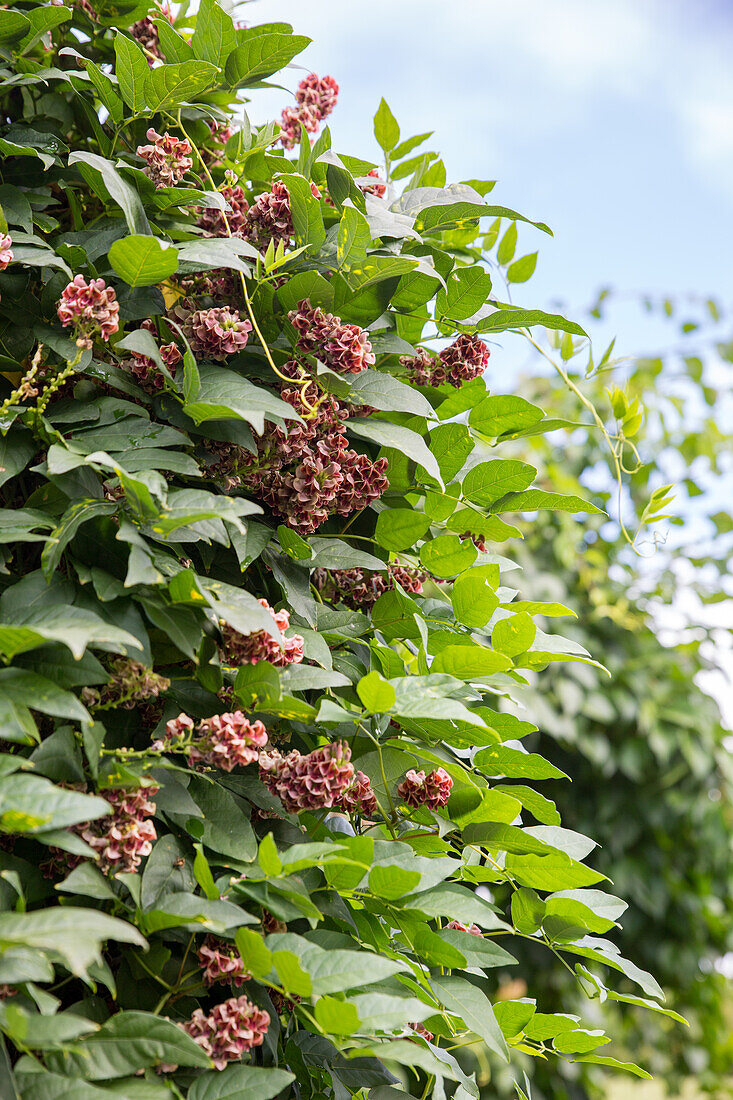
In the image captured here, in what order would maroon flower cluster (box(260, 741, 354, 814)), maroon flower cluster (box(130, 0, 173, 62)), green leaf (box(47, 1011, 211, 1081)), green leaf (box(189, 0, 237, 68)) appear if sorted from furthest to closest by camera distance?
maroon flower cluster (box(130, 0, 173, 62))
green leaf (box(189, 0, 237, 68))
maroon flower cluster (box(260, 741, 354, 814))
green leaf (box(47, 1011, 211, 1081))

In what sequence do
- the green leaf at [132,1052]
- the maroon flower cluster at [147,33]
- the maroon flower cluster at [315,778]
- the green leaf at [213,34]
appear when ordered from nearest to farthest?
the green leaf at [132,1052] → the maroon flower cluster at [315,778] → the green leaf at [213,34] → the maroon flower cluster at [147,33]

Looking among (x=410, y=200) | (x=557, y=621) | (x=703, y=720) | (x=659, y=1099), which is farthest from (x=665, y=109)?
(x=659, y=1099)

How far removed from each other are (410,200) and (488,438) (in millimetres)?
196

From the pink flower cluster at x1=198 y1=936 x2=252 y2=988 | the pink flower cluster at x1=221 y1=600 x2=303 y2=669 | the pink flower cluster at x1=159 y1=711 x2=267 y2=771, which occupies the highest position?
the pink flower cluster at x1=221 y1=600 x2=303 y2=669

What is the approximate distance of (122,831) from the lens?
0.42m

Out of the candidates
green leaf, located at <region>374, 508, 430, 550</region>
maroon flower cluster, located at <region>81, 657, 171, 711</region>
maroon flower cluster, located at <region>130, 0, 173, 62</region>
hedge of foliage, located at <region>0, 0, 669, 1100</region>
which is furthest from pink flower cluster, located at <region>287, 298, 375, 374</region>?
maroon flower cluster, located at <region>130, 0, 173, 62</region>

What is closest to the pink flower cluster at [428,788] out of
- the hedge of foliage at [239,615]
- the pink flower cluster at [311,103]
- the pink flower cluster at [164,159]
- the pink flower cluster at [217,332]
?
the hedge of foliage at [239,615]

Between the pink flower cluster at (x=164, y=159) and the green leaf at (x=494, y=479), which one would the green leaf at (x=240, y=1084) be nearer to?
the green leaf at (x=494, y=479)

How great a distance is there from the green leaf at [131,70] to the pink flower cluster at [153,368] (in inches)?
6.7

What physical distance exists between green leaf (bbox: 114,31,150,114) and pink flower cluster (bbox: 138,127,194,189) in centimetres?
3

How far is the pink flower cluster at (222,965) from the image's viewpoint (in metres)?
0.44

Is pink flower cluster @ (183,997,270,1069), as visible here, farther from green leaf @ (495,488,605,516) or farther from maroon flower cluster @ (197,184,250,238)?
maroon flower cluster @ (197,184,250,238)

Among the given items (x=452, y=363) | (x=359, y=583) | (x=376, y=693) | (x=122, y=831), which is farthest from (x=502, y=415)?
(x=122, y=831)

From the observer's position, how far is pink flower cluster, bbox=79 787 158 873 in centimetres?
42
